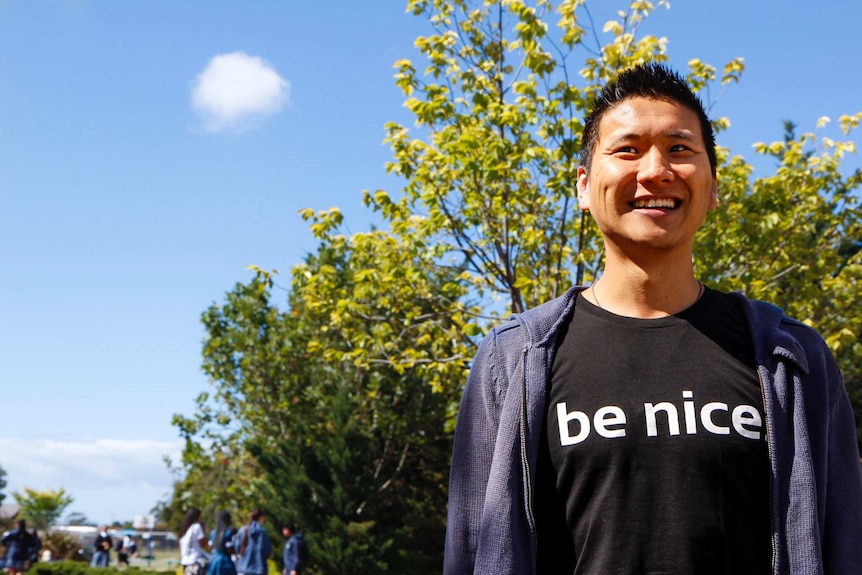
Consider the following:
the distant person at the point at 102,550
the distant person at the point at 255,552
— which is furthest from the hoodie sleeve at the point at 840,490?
the distant person at the point at 102,550

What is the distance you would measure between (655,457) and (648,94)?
87 cm

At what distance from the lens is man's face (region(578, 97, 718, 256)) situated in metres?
2.24

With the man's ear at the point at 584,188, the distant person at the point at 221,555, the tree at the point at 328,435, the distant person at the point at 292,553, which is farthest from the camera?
the tree at the point at 328,435

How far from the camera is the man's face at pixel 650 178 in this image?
7.35ft

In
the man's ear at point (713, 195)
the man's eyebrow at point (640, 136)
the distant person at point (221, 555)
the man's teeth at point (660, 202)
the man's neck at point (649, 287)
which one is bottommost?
the distant person at point (221, 555)

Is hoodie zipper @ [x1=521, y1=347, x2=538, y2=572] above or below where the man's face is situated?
below

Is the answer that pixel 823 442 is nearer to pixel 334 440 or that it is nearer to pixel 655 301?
pixel 655 301

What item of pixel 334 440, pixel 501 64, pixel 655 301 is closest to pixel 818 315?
pixel 501 64

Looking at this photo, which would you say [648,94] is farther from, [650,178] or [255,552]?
[255,552]

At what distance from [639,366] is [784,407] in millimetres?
314

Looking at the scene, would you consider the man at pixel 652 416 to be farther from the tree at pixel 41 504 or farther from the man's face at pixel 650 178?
the tree at pixel 41 504

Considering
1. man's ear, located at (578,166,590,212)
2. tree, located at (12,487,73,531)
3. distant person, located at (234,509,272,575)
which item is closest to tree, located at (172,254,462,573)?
distant person, located at (234,509,272,575)

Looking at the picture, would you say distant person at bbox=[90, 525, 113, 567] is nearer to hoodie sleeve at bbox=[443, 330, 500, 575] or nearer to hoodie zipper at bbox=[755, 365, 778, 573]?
hoodie sleeve at bbox=[443, 330, 500, 575]

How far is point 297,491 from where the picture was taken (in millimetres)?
23859
